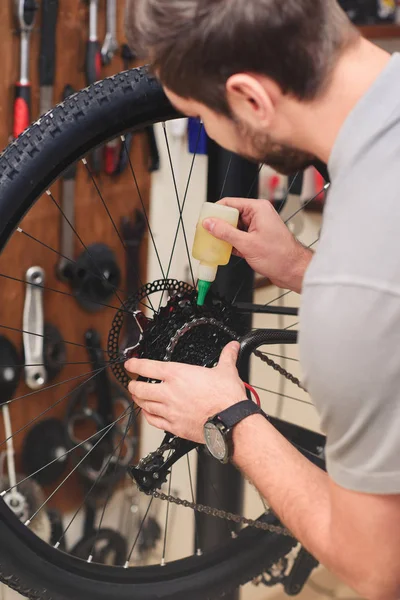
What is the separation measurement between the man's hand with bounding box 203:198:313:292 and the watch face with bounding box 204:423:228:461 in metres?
0.24

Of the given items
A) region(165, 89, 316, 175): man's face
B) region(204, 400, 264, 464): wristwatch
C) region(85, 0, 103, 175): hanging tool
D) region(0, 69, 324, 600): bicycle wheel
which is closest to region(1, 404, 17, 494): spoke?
region(0, 69, 324, 600): bicycle wheel

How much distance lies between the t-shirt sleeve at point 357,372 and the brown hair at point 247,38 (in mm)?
196

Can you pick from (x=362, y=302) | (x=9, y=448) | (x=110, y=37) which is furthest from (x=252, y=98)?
(x=9, y=448)

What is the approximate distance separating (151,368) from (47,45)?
0.72 meters

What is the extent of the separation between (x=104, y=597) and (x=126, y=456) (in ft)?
2.14

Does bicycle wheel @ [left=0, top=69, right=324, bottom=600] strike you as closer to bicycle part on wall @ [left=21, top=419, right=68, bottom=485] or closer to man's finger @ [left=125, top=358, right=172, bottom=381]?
man's finger @ [left=125, top=358, right=172, bottom=381]

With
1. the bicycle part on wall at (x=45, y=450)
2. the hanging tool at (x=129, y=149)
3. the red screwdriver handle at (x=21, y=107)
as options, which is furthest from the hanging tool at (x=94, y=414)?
the red screwdriver handle at (x=21, y=107)

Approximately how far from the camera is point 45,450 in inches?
60.7

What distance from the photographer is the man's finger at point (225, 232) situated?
0.93m

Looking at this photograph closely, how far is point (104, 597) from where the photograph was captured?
102 centimetres

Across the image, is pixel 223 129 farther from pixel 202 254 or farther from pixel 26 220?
pixel 26 220

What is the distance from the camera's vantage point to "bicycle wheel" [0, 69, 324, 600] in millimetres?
896

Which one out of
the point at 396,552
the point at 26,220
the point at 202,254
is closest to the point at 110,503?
the point at 26,220

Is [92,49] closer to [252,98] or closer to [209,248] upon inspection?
[209,248]
